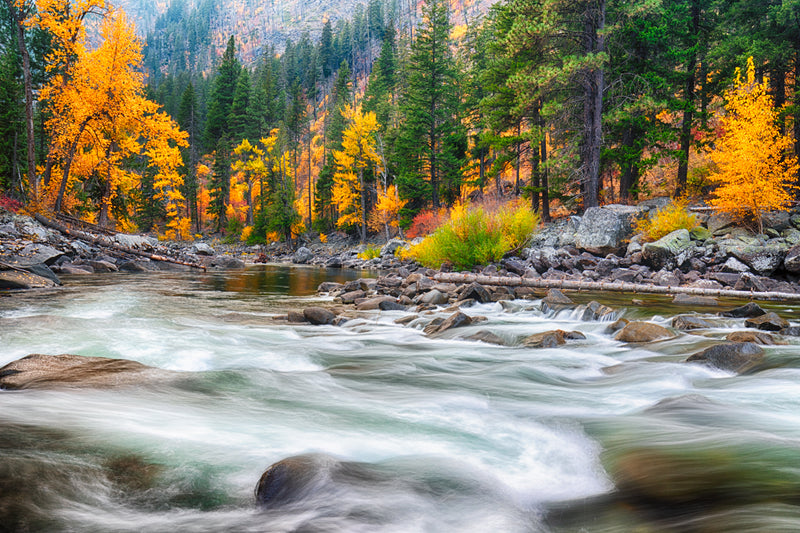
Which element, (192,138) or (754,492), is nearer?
(754,492)

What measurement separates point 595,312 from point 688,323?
1546 mm

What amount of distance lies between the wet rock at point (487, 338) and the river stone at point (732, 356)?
2.37m

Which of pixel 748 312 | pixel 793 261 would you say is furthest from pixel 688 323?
pixel 793 261

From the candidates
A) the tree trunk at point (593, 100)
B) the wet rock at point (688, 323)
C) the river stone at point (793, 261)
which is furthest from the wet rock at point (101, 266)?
the river stone at point (793, 261)

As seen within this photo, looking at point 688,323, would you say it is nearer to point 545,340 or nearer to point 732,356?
point 732,356

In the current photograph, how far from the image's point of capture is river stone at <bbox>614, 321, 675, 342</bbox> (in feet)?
21.5

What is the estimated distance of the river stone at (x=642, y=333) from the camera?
656 cm

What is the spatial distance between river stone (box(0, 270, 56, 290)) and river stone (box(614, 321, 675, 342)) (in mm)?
12225

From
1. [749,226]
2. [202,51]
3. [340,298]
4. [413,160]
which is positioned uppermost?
[202,51]

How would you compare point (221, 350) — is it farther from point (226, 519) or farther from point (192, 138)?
point (192, 138)

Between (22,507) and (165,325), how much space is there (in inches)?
231

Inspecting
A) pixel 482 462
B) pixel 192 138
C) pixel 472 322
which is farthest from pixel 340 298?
pixel 192 138

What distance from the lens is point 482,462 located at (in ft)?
9.37

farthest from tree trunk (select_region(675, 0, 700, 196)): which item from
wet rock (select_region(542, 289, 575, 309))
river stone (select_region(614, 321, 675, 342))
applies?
river stone (select_region(614, 321, 675, 342))
